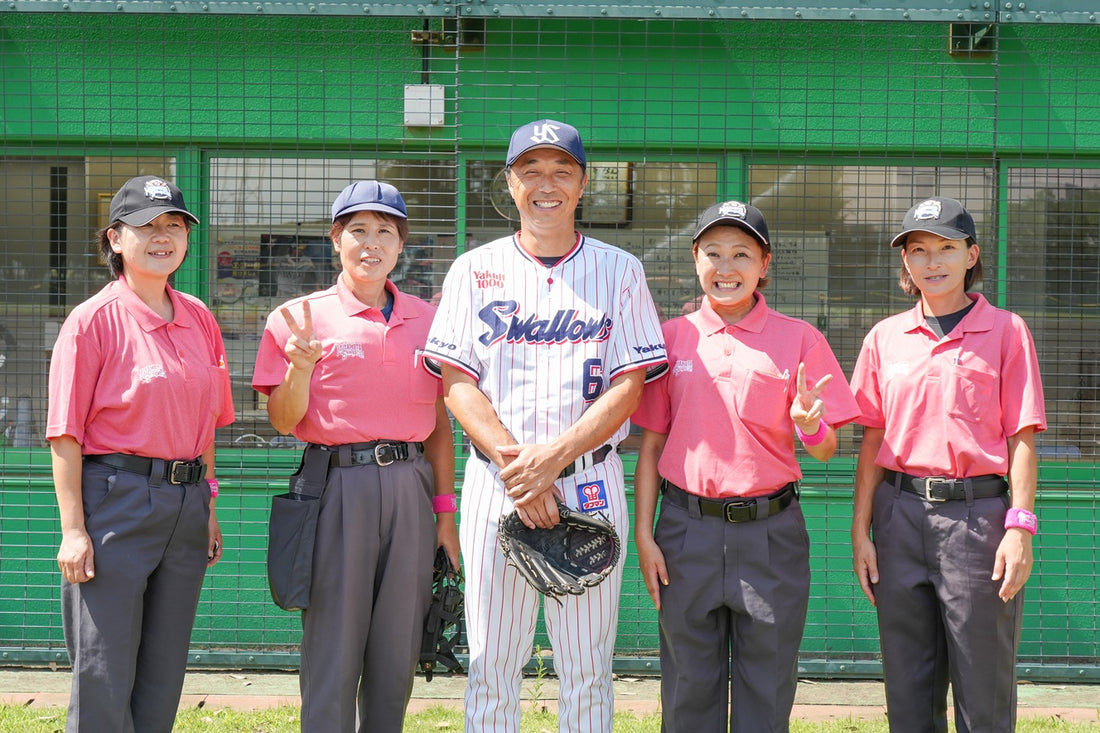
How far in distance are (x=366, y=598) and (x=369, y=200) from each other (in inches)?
50.1

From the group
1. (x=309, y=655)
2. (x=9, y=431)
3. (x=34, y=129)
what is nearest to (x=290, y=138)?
(x=34, y=129)

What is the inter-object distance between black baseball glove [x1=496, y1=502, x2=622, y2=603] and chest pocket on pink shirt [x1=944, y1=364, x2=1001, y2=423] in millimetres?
1165

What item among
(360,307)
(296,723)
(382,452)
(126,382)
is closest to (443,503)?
(382,452)

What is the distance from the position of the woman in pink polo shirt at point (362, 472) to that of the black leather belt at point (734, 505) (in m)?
0.83

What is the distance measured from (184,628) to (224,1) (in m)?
2.99

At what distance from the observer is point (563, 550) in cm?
326

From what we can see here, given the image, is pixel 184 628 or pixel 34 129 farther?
pixel 34 129

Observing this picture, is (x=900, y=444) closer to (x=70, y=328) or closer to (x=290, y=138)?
(x=70, y=328)

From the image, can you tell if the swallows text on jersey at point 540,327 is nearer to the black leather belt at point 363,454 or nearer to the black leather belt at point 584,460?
the black leather belt at point 584,460

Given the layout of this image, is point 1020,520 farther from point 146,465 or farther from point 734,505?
point 146,465

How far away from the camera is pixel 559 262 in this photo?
3418mm

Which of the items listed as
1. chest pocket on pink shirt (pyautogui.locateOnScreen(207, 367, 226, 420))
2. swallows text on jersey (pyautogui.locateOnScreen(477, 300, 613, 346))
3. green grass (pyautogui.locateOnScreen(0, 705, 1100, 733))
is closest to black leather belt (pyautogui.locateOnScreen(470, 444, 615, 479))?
swallows text on jersey (pyautogui.locateOnScreen(477, 300, 613, 346))

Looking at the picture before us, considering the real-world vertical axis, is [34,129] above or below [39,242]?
above

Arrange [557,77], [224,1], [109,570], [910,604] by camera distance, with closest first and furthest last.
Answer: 1. [109,570]
2. [910,604]
3. [224,1]
4. [557,77]
